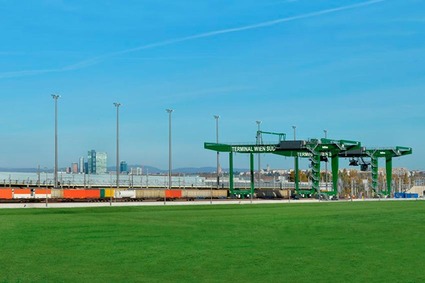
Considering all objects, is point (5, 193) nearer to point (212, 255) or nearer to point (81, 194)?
point (81, 194)

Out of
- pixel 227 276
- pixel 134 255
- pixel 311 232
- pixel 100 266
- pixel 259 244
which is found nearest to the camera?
pixel 227 276

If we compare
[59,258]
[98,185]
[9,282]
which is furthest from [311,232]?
[98,185]

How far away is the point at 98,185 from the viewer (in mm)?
127812

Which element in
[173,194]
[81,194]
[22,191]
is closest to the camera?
[22,191]

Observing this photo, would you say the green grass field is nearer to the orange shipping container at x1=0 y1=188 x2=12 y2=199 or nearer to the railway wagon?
the railway wagon

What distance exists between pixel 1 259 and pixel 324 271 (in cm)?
803

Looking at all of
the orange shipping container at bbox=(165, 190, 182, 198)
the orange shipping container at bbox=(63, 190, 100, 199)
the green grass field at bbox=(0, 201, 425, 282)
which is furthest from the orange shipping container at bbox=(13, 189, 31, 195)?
the green grass field at bbox=(0, 201, 425, 282)

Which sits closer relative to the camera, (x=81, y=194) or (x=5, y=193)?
(x=5, y=193)

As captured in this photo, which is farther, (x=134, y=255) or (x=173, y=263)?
(x=134, y=255)

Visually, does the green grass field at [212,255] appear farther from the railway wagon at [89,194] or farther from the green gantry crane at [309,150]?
the green gantry crane at [309,150]

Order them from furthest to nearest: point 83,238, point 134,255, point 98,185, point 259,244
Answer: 1. point 98,185
2. point 83,238
3. point 259,244
4. point 134,255

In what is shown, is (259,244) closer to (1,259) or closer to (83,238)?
(83,238)

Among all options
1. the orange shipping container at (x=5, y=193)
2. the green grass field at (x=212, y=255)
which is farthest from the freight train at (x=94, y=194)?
the green grass field at (x=212, y=255)

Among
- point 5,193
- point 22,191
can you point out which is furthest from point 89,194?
point 5,193
